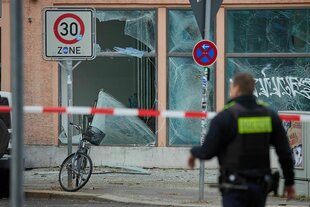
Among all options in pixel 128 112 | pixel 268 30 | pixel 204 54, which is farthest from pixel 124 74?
pixel 128 112

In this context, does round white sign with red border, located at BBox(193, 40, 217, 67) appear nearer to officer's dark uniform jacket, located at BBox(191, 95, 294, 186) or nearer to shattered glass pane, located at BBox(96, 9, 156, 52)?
shattered glass pane, located at BBox(96, 9, 156, 52)

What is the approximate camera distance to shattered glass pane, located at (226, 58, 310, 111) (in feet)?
52.0

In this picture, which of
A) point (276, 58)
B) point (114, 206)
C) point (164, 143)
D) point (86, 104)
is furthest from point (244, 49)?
point (114, 206)

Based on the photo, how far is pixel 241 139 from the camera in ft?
20.1

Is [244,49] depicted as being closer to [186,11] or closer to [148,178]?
[186,11]

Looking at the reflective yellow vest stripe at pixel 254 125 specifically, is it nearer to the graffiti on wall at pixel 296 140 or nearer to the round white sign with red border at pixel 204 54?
the round white sign with red border at pixel 204 54

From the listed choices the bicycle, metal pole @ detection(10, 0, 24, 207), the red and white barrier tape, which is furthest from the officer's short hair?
the bicycle

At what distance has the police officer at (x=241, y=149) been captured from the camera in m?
6.12

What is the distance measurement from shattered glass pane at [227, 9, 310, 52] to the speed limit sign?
4.25 meters

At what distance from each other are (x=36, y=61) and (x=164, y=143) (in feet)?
10.7

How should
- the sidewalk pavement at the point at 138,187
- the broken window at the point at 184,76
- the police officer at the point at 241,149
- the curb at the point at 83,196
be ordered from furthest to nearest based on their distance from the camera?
the broken window at the point at 184,76 < the sidewalk pavement at the point at 138,187 < the curb at the point at 83,196 < the police officer at the point at 241,149

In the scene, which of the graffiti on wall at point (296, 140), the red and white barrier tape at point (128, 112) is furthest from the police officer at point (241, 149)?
the graffiti on wall at point (296, 140)

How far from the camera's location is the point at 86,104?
1662 centimetres

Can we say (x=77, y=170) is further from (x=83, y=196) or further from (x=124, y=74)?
(x=124, y=74)
